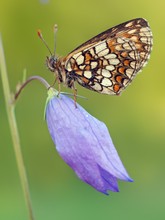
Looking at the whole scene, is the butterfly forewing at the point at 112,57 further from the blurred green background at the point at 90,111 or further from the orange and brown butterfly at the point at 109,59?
the blurred green background at the point at 90,111

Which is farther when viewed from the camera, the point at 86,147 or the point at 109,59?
the point at 109,59

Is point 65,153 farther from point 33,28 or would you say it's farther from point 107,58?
point 33,28

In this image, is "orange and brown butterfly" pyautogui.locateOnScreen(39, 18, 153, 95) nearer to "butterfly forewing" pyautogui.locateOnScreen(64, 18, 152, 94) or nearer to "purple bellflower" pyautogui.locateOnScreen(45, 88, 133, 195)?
"butterfly forewing" pyautogui.locateOnScreen(64, 18, 152, 94)

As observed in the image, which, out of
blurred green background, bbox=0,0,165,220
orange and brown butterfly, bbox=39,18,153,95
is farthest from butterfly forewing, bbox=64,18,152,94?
blurred green background, bbox=0,0,165,220

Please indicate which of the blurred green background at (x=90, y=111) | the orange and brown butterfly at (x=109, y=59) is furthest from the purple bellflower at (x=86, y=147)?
the blurred green background at (x=90, y=111)

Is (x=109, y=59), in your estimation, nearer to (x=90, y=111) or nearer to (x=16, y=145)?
(x=16, y=145)

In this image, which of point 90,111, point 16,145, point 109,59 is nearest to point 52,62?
point 109,59
